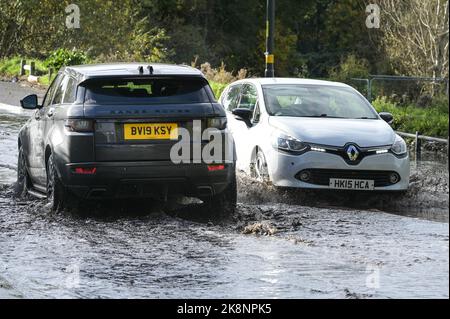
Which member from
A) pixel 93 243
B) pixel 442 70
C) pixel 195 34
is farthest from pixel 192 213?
pixel 195 34

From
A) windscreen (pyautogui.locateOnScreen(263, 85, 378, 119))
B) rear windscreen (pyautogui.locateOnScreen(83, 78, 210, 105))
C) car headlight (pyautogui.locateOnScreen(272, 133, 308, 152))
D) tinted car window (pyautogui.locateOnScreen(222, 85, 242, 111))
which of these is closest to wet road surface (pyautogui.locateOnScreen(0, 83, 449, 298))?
car headlight (pyautogui.locateOnScreen(272, 133, 308, 152))

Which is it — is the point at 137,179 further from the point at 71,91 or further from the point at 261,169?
the point at 261,169

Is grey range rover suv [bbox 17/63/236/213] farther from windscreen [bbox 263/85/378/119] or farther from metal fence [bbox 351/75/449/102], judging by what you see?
metal fence [bbox 351/75/449/102]

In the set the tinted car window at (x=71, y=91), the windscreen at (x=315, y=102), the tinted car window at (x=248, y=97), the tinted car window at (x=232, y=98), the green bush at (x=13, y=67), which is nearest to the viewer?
the tinted car window at (x=71, y=91)

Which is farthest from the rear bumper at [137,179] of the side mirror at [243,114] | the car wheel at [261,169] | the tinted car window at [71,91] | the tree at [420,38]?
the tree at [420,38]

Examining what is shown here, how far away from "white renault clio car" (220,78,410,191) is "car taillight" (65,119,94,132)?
114 inches

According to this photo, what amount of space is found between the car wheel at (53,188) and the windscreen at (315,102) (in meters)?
3.57


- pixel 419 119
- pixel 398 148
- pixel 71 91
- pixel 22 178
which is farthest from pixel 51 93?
pixel 419 119

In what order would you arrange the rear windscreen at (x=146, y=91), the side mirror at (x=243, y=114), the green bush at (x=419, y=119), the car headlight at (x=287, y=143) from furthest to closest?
1. the green bush at (x=419, y=119)
2. the side mirror at (x=243, y=114)
3. the car headlight at (x=287, y=143)
4. the rear windscreen at (x=146, y=91)

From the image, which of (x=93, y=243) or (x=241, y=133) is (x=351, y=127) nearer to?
(x=241, y=133)

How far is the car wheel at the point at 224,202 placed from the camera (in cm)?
1261

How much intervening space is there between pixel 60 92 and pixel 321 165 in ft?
9.98

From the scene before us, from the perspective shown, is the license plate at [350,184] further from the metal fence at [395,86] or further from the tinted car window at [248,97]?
the metal fence at [395,86]

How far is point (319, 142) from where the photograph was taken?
1391 cm
